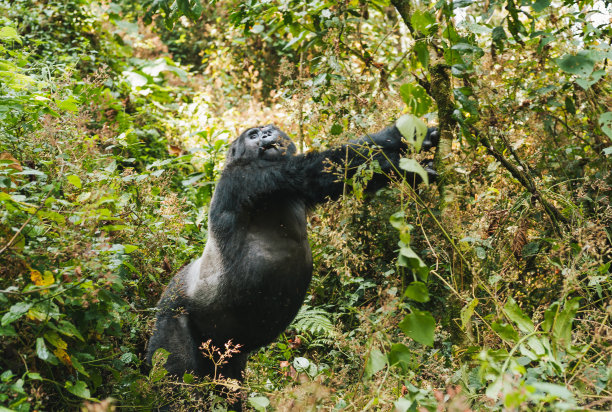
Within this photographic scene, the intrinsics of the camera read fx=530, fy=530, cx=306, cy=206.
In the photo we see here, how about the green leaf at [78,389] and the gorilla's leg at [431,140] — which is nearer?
the green leaf at [78,389]

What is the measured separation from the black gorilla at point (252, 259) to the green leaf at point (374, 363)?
0.96 metres

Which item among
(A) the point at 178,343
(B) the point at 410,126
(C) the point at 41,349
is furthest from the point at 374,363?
(A) the point at 178,343

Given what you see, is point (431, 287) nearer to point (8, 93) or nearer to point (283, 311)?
point (283, 311)

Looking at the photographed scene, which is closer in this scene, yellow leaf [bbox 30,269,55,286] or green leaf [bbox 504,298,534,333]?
green leaf [bbox 504,298,534,333]

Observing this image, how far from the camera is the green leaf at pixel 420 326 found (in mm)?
1673

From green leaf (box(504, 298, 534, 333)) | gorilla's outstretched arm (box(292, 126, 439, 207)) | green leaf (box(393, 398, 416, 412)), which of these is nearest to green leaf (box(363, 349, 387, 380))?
green leaf (box(393, 398, 416, 412))

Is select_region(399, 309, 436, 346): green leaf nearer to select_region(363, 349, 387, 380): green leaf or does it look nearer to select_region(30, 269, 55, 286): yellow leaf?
select_region(363, 349, 387, 380): green leaf

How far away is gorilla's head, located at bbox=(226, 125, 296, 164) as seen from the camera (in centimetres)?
299

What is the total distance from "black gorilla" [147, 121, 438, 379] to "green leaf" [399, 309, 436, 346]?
3.10 feet

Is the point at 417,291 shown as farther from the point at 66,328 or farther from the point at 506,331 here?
the point at 66,328

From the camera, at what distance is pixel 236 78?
307 inches

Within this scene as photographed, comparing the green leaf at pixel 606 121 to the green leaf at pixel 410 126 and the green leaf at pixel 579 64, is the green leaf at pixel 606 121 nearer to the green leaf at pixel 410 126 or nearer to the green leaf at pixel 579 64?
the green leaf at pixel 579 64

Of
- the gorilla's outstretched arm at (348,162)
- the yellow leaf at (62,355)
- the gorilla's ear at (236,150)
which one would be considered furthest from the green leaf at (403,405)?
the gorilla's ear at (236,150)

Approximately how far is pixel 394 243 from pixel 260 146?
42.1 inches
